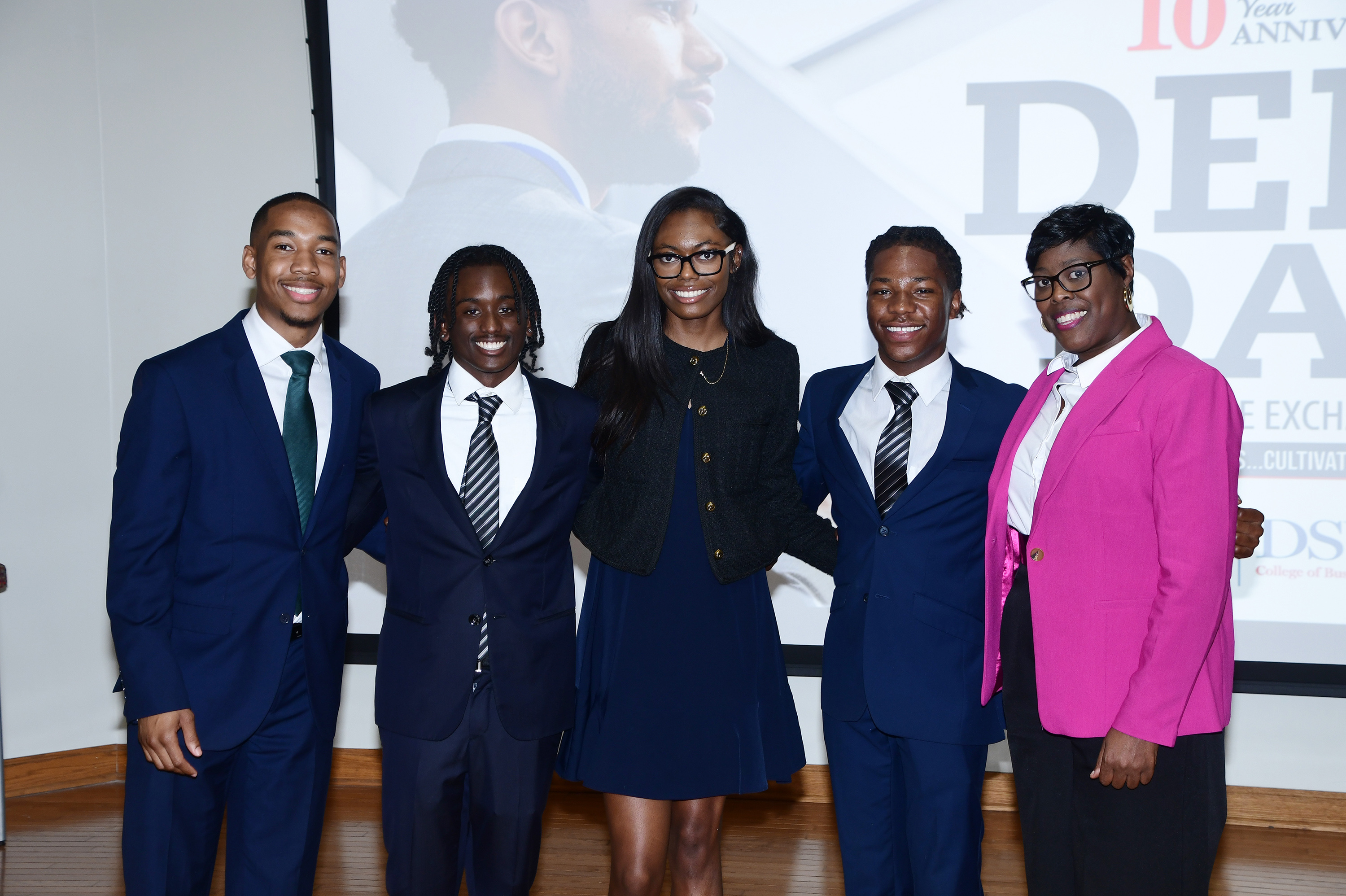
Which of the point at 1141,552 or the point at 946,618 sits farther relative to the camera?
the point at 946,618

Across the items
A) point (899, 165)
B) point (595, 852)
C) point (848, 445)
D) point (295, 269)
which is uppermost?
point (899, 165)

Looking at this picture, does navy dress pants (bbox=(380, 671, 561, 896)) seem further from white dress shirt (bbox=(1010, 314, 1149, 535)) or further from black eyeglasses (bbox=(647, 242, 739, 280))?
white dress shirt (bbox=(1010, 314, 1149, 535))

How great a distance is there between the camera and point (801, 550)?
2.21m

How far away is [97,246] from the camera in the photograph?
3.80m

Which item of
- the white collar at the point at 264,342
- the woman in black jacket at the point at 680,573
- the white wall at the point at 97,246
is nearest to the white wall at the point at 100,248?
the white wall at the point at 97,246

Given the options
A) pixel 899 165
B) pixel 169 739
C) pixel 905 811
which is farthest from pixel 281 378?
pixel 899 165

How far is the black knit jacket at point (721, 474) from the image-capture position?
205cm

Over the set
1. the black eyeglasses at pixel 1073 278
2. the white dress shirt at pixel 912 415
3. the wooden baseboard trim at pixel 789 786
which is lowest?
the wooden baseboard trim at pixel 789 786

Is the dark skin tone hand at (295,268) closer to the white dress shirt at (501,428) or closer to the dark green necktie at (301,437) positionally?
the dark green necktie at (301,437)

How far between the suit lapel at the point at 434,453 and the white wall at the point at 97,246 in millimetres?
2133

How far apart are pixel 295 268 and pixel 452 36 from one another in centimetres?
188

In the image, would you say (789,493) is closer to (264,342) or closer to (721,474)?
(721,474)

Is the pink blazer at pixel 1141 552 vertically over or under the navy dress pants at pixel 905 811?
over

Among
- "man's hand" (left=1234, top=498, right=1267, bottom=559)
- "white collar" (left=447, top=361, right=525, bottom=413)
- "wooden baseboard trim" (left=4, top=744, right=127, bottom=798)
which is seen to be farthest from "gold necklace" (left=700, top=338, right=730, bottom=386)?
"wooden baseboard trim" (left=4, top=744, right=127, bottom=798)
